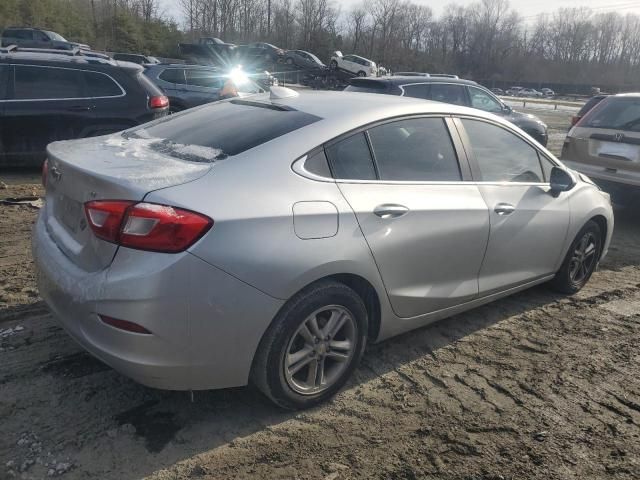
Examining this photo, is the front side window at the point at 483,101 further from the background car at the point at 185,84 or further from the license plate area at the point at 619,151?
the background car at the point at 185,84

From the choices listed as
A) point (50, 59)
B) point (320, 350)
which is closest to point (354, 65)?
point (50, 59)

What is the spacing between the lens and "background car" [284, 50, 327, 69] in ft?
127

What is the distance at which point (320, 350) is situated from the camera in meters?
2.91

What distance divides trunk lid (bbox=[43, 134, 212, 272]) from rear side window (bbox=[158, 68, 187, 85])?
10.1 metres

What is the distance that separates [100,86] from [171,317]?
6746 mm

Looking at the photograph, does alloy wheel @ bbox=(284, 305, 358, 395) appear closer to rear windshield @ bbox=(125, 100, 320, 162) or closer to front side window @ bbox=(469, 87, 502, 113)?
rear windshield @ bbox=(125, 100, 320, 162)

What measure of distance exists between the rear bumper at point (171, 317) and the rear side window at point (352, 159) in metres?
0.83

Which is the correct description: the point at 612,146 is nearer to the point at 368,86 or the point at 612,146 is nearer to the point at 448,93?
the point at 448,93

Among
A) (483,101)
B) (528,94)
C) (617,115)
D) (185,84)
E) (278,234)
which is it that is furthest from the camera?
(528,94)

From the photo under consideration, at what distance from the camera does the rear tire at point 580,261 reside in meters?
4.65

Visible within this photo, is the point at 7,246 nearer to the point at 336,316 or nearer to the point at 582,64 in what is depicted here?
the point at 336,316

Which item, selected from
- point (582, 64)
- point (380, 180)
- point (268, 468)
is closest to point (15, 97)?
point (380, 180)

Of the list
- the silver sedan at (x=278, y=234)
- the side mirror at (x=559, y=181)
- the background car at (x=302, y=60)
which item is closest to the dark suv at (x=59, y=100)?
the silver sedan at (x=278, y=234)

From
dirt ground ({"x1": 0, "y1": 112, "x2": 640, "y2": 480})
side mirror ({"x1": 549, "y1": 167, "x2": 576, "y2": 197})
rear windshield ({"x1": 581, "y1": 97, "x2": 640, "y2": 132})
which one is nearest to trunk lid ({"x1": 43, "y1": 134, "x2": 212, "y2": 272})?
dirt ground ({"x1": 0, "y1": 112, "x2": 640, "y2": 480})
